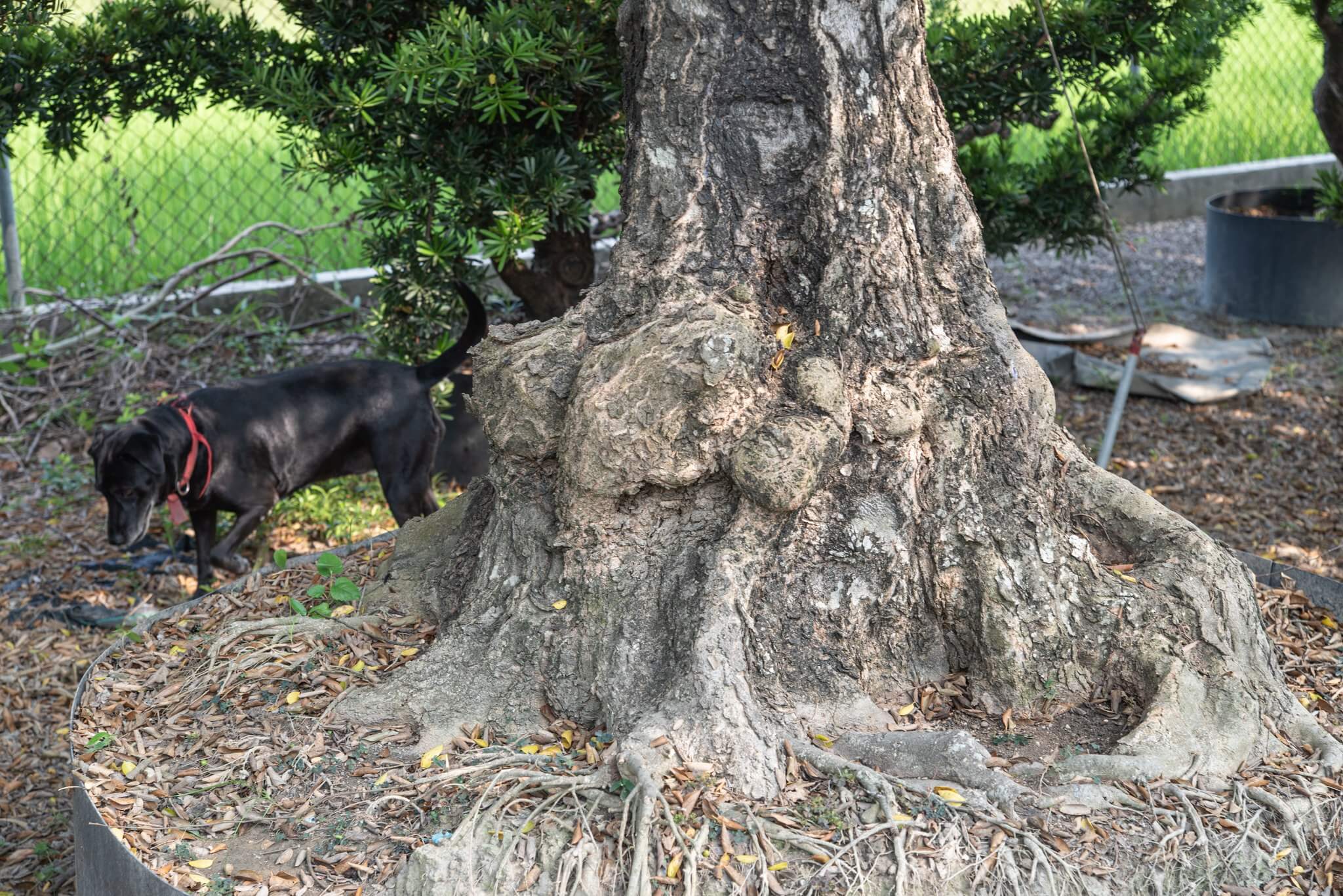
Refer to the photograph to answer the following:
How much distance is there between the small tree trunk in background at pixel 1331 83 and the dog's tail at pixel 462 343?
324 centimetres

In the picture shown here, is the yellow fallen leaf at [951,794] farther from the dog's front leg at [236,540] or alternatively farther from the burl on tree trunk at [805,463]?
the dog's front leg at [236,540]

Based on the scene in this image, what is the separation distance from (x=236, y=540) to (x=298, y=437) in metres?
0.51

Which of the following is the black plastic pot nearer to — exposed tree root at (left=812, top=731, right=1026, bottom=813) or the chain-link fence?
the chain-link fence

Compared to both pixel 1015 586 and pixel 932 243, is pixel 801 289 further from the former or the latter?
pixel 1015 586

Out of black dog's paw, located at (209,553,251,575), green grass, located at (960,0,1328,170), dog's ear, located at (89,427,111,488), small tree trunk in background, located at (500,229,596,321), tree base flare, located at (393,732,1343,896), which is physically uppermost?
green grass, located at (960,0,1328,170)

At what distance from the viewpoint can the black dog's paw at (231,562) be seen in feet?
16.5

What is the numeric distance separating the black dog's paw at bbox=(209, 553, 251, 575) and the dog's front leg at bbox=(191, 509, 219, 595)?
0.03 m

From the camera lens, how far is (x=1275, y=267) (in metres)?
8.30

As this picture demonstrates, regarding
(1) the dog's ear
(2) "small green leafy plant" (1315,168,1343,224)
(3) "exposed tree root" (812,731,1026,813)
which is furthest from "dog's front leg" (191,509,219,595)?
(2) "small green leafy plant" (1315,168,1343,224)

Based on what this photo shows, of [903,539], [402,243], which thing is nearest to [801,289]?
[903,539]

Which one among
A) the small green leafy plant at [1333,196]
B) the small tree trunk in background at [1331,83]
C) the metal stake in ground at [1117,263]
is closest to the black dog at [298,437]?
the metal stake in ground at [1117,263]

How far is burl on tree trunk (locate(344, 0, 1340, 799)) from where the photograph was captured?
8.70 feet

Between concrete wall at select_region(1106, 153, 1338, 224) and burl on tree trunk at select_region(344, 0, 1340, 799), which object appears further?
concrete wall at select_region(1106, 153, 1338, 224)

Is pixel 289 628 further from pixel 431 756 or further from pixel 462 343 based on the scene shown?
pixel 462 343
